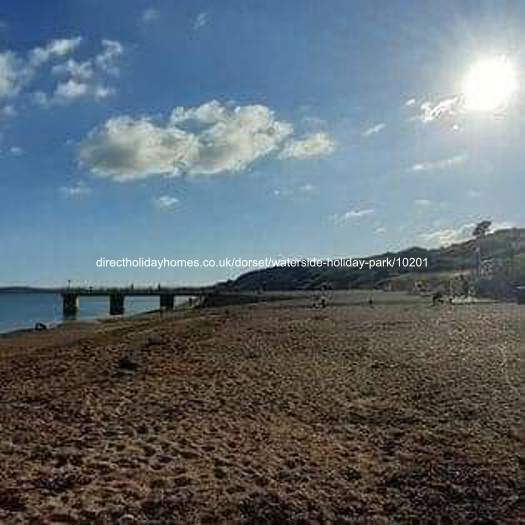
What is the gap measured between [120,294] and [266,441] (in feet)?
361

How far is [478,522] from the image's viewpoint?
7391mm

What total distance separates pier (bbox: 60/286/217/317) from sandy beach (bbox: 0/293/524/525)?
320ft

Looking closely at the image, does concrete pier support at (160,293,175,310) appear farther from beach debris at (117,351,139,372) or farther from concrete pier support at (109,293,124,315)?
beach debris at (117,351,139,372)

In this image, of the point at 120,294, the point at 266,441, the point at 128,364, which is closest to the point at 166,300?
the point at 120,294

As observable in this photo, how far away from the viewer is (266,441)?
10461 mm

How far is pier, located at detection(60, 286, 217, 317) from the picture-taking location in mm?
114562

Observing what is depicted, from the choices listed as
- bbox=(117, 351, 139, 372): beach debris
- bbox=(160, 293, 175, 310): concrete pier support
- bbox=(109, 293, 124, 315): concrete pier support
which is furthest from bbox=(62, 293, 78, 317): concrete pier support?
bbox=(117, 351, 139, 372): beach debris

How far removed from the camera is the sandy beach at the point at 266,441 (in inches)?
301

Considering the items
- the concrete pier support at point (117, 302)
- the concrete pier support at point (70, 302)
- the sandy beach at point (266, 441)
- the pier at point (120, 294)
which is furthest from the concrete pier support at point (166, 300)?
the sandy beach at point (266, 441)

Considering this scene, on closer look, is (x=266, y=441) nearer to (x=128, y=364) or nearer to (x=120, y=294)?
(x=128, y=364)

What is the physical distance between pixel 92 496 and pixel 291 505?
215cm

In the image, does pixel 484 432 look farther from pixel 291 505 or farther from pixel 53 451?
pixel 53 451

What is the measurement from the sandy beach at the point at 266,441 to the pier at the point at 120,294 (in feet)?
320

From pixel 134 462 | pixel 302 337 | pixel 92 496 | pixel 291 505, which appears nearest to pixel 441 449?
pixel 291 505
